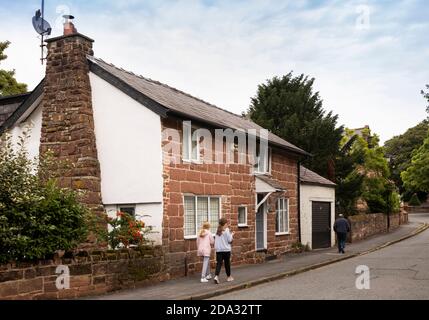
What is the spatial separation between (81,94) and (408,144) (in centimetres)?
6128

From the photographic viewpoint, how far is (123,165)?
15.5m

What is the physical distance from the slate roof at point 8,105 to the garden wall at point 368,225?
18.6 metres

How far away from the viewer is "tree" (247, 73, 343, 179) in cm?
3294

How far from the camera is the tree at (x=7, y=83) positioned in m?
30.0

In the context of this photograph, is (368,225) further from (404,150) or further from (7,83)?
(404,150)

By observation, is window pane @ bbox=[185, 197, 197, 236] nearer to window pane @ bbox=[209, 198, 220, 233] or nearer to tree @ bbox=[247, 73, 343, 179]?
window pane @ bbox=[209, 198, 220, 233]

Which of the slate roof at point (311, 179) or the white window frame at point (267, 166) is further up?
the white window frame at point (267, 166)

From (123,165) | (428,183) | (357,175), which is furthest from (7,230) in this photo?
(428,183)

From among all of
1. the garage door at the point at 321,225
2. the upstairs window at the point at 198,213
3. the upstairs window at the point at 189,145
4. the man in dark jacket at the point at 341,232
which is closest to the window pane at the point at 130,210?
the upstairs window at the point at 198,213

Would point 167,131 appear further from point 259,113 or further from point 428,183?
point 428,183

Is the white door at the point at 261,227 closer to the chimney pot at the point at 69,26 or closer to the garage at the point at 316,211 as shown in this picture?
the garage at the point at 316,211

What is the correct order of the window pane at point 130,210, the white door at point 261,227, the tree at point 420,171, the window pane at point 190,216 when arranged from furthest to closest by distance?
the tree at point 420,171 → the white door at point 261,227 → the window pane at point 190,216 → the window pane at point 130,210

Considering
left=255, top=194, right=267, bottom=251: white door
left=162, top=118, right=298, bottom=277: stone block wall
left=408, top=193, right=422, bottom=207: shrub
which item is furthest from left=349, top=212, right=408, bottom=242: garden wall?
left=408, top=193, right=422, bottom=207: shrub

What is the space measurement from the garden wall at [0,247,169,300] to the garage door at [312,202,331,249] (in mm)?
12504
